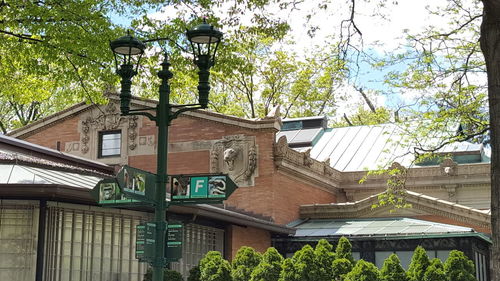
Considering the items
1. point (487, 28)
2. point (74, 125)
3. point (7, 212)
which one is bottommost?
point (7, 212)

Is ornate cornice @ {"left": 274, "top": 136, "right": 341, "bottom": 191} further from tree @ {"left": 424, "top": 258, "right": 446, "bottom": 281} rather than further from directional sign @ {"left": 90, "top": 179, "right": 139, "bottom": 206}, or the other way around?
directional sign @ {"left": 90, "top": 179, "right": 139, "bottom": 206}

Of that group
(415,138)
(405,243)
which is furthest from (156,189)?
(405,243)

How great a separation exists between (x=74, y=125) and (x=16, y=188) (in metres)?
15.4

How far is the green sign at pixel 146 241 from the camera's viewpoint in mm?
11453

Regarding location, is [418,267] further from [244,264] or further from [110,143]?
[110,143]

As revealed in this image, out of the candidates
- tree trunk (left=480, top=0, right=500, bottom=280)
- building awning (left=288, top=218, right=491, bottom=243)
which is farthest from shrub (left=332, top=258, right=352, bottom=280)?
tree trunk (left=480, top=0, right=500, bottom=280)

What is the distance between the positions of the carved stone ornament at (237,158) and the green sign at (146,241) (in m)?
17.6

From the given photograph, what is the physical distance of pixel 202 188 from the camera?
1204 cm

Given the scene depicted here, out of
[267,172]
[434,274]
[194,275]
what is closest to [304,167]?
[267,172]

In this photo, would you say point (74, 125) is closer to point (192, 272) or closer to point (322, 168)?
point (322, 168)

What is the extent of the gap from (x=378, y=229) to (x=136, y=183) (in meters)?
18.1

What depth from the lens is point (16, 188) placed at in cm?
1736

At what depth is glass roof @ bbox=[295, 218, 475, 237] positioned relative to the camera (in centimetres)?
2698

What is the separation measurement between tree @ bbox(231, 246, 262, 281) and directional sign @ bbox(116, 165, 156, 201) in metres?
9.53
